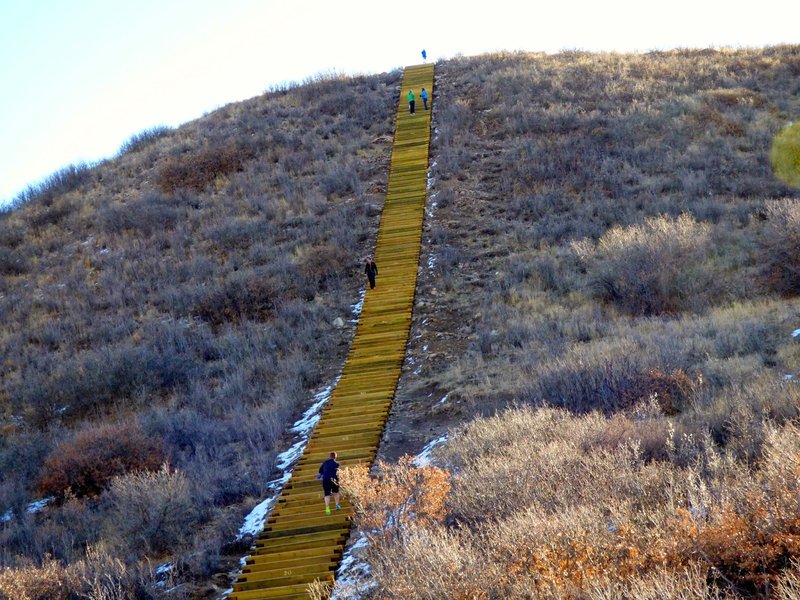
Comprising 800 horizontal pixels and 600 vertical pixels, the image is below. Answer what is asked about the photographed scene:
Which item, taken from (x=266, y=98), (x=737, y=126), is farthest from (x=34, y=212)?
(x=737, y=126)

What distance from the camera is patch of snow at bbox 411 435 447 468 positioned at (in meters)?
10.6

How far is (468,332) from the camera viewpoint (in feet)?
56.3

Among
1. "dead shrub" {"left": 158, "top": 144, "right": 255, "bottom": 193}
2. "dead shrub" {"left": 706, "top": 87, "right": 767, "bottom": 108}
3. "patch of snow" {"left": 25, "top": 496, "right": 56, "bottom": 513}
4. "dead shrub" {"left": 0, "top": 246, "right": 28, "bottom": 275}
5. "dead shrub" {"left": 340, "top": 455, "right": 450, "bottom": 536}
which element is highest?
"dead shrub" {"left": 158, "top": 144, "right": 255, "bottom": 193}

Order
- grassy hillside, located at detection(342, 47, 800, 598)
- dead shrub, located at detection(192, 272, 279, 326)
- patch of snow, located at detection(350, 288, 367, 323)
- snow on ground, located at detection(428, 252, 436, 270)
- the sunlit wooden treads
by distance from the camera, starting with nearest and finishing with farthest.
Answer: grassy hillside, located at detection(342, 47, 800, 598) < the sunlit wooden treads < patch of snow, located at detection(350, 288, 367, 323) < dead shrub, located at detection(192, 272, 279, 326) < snow on ground, located at detection(428, 252, 436, 270)

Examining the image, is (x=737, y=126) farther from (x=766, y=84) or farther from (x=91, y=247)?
(x=91, y=247)

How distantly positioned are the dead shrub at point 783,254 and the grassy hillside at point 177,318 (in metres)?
9.61

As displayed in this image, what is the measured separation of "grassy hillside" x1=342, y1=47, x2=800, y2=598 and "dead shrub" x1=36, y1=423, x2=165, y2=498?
13.9 ft

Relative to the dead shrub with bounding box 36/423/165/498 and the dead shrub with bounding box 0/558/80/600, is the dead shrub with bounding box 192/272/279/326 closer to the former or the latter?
the dead shrub with bounding box 36/423/165/498

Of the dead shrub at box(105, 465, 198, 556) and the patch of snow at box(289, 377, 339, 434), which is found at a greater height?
the dead shrub at box(105, 465, 198, 556)

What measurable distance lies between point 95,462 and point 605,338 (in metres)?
9.45

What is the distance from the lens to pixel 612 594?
16.0 ft

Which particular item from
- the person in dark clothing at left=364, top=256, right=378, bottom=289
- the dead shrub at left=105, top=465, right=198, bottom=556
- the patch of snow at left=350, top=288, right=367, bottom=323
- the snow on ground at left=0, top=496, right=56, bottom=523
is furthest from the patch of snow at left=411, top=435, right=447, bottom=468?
the person in dark clothing at left=364, top=256, right=378, bottom=289

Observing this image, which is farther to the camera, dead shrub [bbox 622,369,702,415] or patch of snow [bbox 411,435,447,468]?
patch of snow [bbox 411,435,447,468]

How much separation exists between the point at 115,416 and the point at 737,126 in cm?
2279
